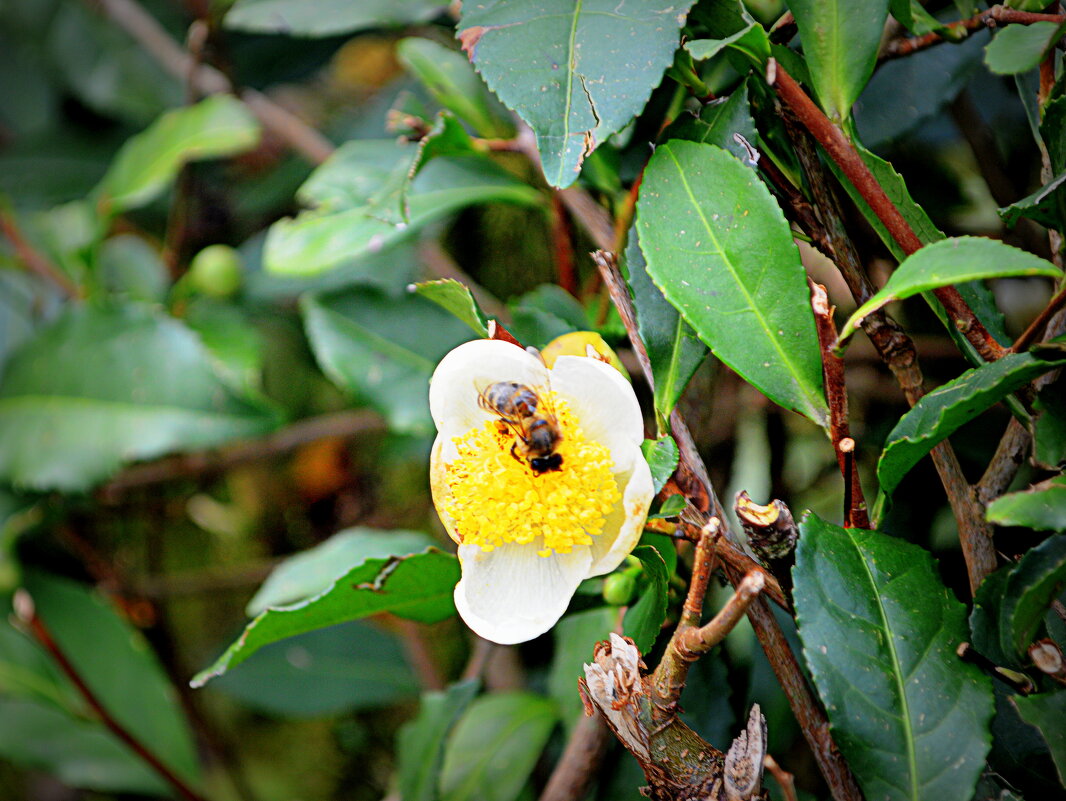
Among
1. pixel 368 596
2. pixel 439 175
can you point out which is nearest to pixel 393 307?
pixel 439 175

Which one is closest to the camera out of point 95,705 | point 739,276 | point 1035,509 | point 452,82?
point 1035,509

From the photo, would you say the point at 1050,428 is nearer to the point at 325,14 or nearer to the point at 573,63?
the point at 573,63

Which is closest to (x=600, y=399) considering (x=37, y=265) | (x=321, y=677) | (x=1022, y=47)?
(x=1022, y=47)

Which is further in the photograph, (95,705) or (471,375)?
(95,705)

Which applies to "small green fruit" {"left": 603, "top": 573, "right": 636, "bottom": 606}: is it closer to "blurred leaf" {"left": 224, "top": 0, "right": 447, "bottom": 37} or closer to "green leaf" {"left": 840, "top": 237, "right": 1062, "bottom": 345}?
"green leaf" {"left": 840, "top": 237, "right": 1062, "bottom": 345}

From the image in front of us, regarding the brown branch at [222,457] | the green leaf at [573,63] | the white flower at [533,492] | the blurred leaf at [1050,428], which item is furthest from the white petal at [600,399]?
the brown branch at [222,457]

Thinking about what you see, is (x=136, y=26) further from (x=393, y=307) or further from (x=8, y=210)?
(x=393, y=307)
